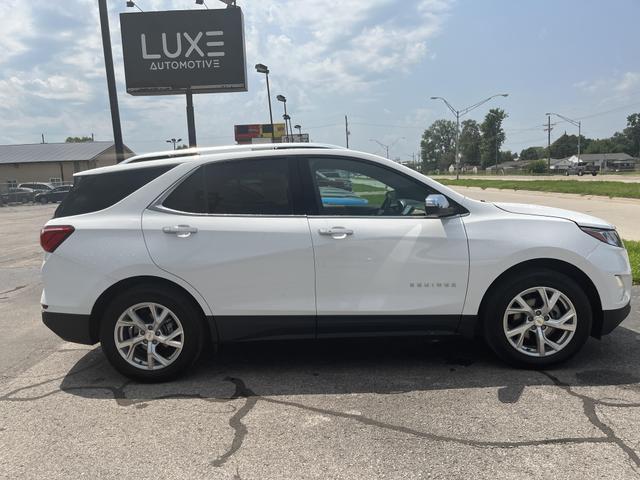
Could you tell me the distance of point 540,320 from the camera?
3.91 meters

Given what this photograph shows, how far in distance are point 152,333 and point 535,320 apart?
9.71 ft

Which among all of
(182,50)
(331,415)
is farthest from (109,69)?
(331,415)

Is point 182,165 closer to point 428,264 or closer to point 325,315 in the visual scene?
point 325,315

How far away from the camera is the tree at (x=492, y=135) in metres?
127

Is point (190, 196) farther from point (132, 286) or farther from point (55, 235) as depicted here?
point (55, 235)

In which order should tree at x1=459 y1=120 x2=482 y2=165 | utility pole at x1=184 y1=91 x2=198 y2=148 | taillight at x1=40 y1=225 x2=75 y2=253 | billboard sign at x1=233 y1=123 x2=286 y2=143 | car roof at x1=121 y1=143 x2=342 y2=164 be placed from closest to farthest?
taillight at x1=40 y1=225 x2=75 y2=253 < car roof at x1=121 y1=143 x2=342 y2=164 < utility pole at x1=184 y1=91 x2=198 y2=148 < billboard sign at x1=233 y1=123 x2=286 y2=143 < tree at x1=459 y1=120 x2=482 y2=165

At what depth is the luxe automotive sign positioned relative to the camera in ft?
52.1

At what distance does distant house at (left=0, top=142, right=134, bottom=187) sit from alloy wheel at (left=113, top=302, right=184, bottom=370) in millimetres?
55668

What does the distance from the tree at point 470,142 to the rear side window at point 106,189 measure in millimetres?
144374

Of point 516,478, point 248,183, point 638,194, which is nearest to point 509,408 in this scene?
point 516,478

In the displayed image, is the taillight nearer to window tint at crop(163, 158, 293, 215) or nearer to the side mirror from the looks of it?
window tint at crop(163, 158, 293, 215)

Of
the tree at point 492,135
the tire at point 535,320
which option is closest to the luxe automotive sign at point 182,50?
the tire at point 535,320

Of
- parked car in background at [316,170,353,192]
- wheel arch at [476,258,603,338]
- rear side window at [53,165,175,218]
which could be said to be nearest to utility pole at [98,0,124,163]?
rear side window at [53,165,175,218]

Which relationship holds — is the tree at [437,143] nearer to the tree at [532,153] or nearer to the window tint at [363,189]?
the tree at [532,153]
